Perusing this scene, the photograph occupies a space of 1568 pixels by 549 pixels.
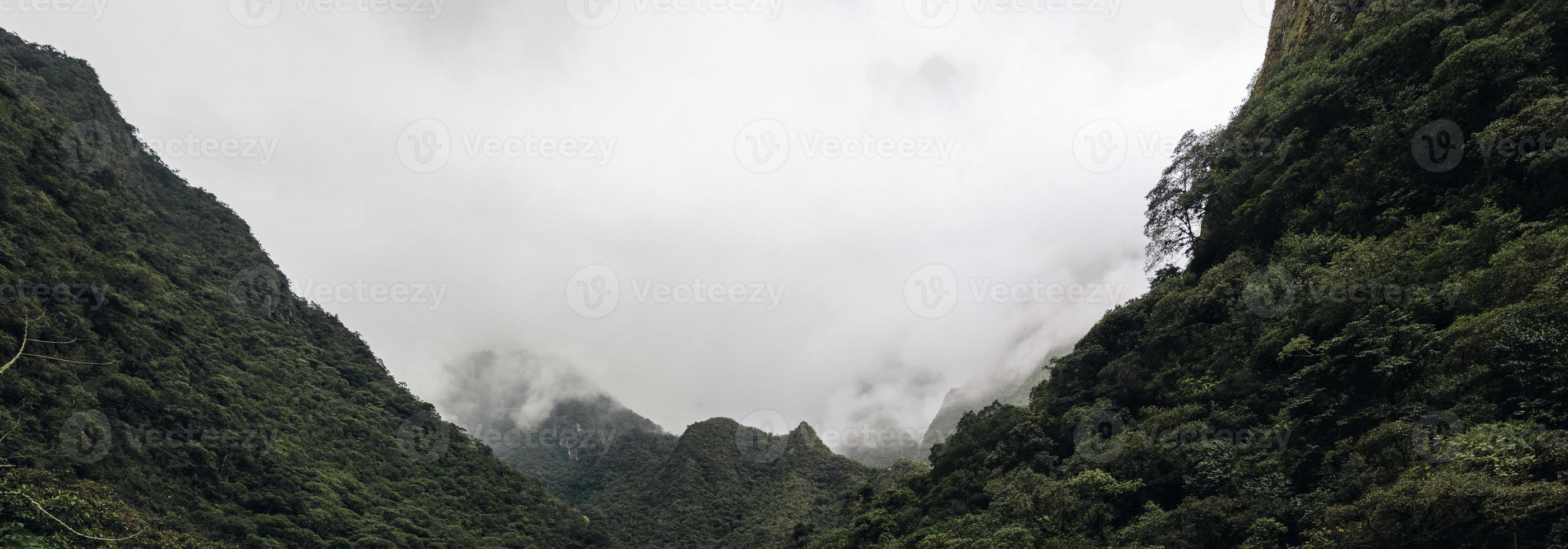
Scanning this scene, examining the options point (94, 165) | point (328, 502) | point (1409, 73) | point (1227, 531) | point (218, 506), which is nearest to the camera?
point (1227, 531)

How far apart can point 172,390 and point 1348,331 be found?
47442 mm

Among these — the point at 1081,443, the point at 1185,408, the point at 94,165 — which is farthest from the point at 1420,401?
the point at 94,165

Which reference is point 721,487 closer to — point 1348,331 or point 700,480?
point 700,480

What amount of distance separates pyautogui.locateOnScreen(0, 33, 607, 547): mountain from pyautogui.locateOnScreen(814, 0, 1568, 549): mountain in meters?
31.3

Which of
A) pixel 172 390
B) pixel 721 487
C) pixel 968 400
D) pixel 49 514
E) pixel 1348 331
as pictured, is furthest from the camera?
pixel 968 400

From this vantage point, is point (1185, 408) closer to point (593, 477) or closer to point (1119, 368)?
point (1119, 368)

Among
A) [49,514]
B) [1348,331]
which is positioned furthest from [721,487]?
[1348,331]

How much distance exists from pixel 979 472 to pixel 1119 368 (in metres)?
8.58

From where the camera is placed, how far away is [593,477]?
9500 centimetres

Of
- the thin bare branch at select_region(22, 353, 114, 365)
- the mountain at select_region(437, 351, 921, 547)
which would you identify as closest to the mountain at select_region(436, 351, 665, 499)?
the mountain at select_region(437, 351, 921, 547)

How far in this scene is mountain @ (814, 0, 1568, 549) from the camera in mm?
10969

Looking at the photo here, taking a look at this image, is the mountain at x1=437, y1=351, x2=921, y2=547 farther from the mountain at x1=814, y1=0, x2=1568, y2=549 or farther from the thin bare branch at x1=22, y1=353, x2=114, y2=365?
the thin bare branch at x1=22, y1=353, x2=114, y2=365

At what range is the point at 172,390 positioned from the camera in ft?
102

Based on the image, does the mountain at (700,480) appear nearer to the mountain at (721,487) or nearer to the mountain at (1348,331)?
the mountain at (721,487)
